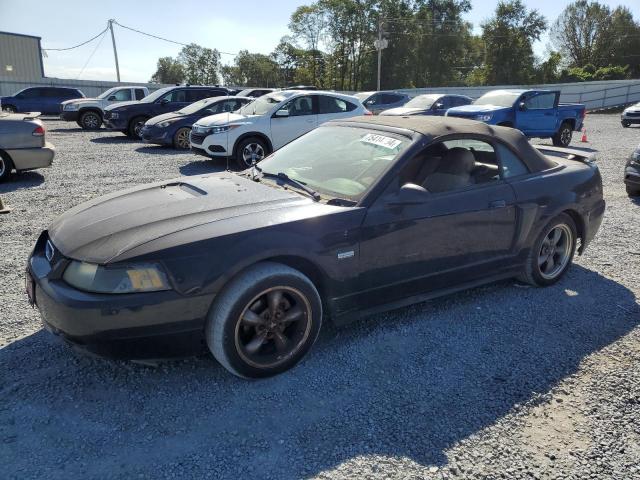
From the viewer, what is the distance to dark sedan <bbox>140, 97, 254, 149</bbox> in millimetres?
12742

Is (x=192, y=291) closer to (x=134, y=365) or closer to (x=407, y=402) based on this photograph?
(x=134, y=365)

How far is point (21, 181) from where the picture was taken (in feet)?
28.7

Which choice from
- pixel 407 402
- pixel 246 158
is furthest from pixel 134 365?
pixel 246 158

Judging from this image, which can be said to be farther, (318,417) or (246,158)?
(246,158)

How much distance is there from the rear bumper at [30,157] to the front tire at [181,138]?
458cm

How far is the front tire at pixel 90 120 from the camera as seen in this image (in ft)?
61.4

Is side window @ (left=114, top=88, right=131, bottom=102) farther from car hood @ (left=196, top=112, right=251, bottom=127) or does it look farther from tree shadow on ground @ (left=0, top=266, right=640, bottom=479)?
tree shadow on ground @ (left=0, top=266, right=640, bottom=479)

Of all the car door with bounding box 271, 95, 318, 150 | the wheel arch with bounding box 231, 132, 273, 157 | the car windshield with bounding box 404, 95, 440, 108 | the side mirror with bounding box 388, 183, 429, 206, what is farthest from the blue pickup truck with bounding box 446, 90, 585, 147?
the side mirror with bounding box 388, 183, 429, 206

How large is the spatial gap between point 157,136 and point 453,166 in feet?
34.8

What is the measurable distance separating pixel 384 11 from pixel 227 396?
206 ft

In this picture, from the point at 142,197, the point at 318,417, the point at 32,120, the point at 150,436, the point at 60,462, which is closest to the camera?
the point at 60,462

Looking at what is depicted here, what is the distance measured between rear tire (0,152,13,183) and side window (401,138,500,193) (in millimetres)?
7601

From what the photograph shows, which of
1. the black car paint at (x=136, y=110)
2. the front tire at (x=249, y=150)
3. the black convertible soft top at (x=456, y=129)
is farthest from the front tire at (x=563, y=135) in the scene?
the black convertible soft top at (x=456, y=129)

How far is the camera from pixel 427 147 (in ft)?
11.6
